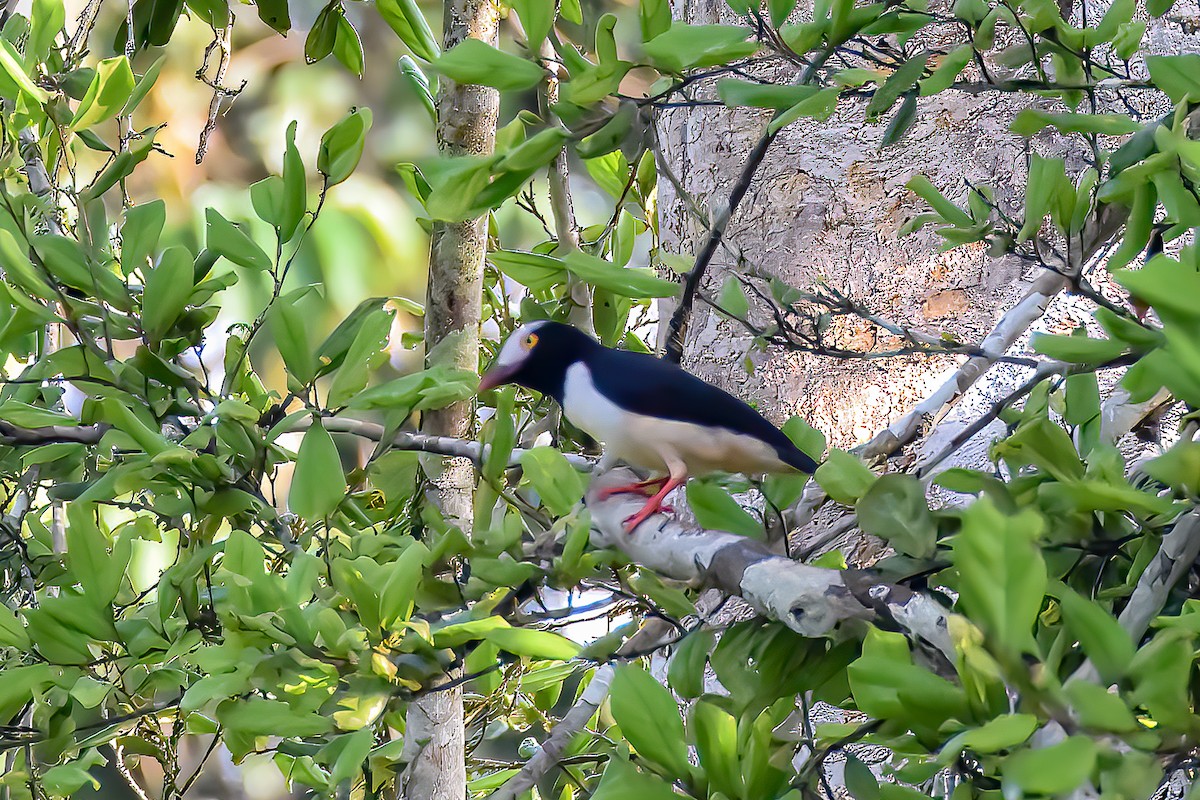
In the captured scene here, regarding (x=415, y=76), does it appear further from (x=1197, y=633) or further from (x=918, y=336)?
(x=1197, y=633)

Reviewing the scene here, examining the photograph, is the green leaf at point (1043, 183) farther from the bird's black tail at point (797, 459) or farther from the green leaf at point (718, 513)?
the bird's black tail at point (797, 459)

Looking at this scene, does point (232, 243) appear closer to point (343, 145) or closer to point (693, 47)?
point (343, 145)

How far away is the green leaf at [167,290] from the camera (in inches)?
29.7

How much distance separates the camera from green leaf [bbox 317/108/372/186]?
2.58 feet

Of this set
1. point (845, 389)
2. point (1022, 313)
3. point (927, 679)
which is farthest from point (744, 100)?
point (845, 389)

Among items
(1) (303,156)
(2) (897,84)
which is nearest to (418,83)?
(2) (897,84)

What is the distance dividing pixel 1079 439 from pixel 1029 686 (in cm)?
34

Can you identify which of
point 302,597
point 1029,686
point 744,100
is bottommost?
point 1029,686

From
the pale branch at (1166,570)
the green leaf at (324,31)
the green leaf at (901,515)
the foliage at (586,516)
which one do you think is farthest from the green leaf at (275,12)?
the pale branch at (1166,570)

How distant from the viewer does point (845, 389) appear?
118cm

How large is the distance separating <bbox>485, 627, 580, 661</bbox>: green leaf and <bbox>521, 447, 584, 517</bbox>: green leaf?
0.12 metres

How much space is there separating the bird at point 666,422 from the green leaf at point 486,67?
0.42 meters

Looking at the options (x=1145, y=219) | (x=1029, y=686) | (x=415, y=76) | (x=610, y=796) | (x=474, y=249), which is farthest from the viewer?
(x=415, y=76)

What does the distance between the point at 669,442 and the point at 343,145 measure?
39cm
